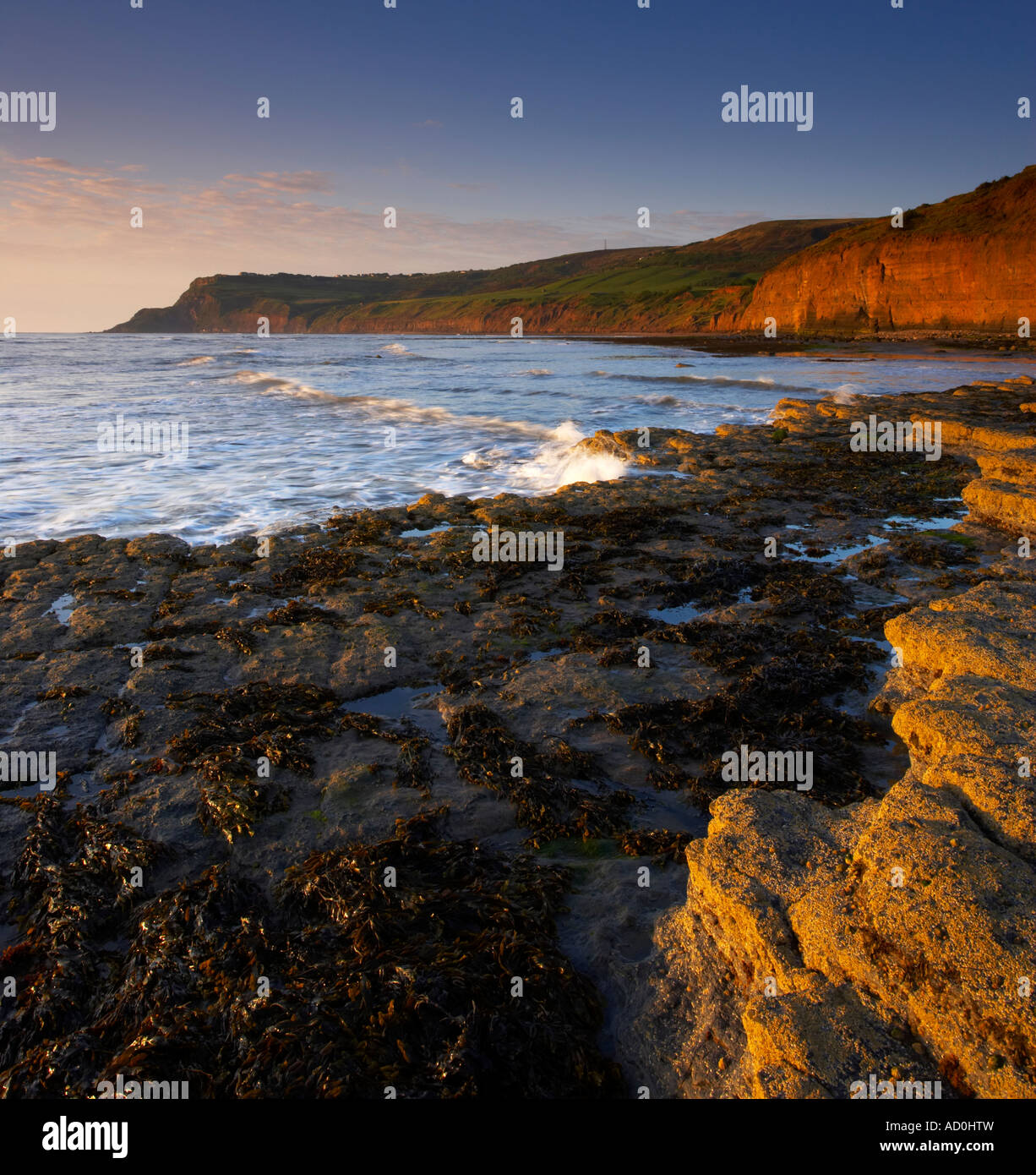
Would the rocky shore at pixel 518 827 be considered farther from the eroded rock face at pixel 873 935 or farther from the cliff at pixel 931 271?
the cliff at pixel 931 271

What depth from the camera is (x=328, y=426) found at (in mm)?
25422

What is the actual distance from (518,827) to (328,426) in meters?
23.1

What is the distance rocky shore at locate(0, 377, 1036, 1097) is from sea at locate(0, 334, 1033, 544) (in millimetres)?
4146

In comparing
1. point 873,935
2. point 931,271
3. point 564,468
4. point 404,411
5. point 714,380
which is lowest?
point 873,935

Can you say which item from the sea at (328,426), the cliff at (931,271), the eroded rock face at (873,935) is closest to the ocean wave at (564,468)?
the sea at (328,426)

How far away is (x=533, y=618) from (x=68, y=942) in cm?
538

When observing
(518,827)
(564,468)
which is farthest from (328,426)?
(518,827)

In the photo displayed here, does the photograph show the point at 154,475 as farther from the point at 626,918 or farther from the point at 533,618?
Answer: the point at 626,918

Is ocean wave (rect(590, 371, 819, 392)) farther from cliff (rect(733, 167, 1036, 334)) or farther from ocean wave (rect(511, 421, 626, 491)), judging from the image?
cliff (rect(733, 167, 1036, 334))

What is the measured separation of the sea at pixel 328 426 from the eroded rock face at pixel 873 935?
10.3 m

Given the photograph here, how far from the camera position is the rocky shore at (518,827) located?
305 centimetres

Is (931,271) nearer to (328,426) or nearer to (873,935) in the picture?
(328,426)
